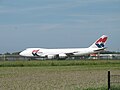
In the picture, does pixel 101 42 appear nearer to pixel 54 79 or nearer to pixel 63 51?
pixel 63 51

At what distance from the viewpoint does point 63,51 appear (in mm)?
112312

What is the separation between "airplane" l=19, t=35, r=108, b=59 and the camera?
111 metres

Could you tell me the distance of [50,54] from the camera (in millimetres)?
111562

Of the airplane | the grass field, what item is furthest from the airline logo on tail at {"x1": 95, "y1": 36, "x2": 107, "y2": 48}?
the grass field

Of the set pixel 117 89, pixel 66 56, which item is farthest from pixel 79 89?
pixel 66 56

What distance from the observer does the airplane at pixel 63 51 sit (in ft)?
364

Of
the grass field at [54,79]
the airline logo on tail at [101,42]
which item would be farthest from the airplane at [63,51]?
the grass field at [54,79]

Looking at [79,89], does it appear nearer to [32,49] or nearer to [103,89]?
[103,89]

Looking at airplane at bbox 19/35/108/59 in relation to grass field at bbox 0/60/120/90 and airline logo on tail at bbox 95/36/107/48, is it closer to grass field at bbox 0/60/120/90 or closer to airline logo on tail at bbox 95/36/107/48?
airline logo on tail at bbox 95/36/107/48

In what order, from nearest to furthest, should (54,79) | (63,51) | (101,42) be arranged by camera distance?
(54,79) → (63,51) → (101,42)

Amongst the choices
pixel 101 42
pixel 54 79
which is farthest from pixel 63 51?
pixel 54 79

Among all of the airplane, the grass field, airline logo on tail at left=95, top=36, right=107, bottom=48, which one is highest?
airline logo on tail at left=95, top=36, right=107, bottom=48

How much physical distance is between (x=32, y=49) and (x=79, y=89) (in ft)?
307

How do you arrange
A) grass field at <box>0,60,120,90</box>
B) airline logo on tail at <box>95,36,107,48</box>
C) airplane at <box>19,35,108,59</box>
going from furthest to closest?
airline logo on tail at <box>95,36,107,48</box>
airplane at <box>19,35,108,59</box>
grass field at <box>0,60,120,90</box>
